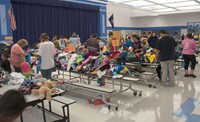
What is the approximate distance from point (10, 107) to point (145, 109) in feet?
10.4

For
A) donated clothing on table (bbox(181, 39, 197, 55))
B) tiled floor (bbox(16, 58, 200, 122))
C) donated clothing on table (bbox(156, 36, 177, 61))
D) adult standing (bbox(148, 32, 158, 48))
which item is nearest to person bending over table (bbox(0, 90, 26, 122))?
tiled floor (bbox(16, 58, 200, 122))

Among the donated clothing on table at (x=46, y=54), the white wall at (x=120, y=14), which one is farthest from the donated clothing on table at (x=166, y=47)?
the white wall at (x=120, y=14)

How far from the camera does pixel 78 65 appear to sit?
15.9 feet

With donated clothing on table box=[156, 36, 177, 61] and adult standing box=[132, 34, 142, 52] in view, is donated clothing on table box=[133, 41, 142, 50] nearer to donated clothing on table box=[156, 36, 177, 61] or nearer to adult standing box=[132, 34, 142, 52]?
adult standing box=[132, 34, 142, 52]

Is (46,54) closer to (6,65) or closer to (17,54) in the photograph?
(17,54)

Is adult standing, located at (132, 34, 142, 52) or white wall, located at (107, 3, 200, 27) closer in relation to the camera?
adult standing, located at (132, 34, 142, 52)

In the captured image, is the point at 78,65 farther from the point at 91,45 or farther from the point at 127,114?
the point at 127,114

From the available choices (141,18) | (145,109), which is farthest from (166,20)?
(145,109)

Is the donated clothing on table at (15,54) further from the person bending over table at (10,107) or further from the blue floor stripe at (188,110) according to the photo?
the person bending over table at (10,107)

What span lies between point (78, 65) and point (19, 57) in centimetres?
139

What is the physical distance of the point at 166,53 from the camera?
504 cm

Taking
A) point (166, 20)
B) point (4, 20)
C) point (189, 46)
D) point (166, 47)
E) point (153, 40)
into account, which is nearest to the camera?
point (166, 47)

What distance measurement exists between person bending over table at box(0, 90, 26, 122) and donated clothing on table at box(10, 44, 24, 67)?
3.81m

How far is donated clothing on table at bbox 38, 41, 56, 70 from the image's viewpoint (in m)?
4.24
